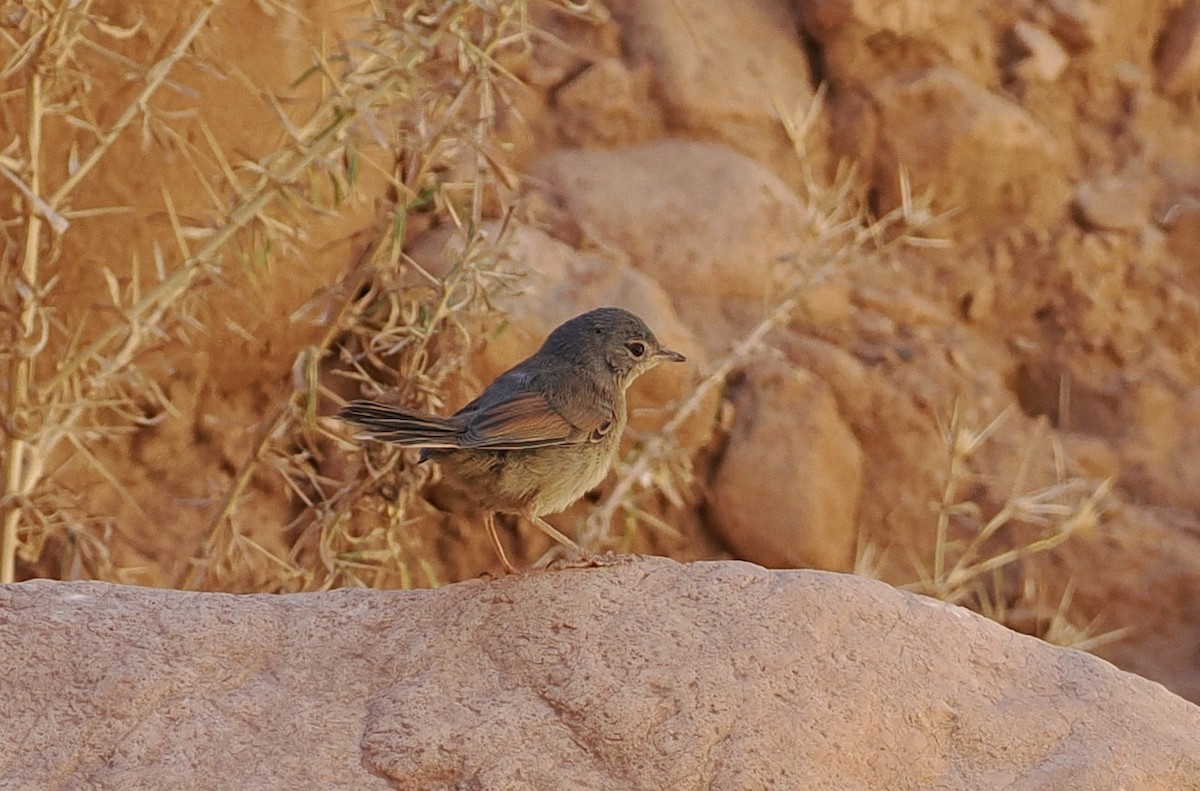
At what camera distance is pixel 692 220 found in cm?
707

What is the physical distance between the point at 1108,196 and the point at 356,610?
17.8ft

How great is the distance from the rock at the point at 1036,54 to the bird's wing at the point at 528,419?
451 centimetres

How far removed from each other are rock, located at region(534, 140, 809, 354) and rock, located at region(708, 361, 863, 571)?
1.09ft

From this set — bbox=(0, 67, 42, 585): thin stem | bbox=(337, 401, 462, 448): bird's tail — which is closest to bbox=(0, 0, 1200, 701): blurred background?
bbox=(0, 67, 42, 585): thin stem

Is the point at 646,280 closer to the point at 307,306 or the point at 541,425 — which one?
the point at 307,306

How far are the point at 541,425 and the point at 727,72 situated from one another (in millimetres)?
3936

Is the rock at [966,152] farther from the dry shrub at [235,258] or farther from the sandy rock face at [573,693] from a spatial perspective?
the sandy rock face at [573,693]

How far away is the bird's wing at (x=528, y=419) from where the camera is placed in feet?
12.7

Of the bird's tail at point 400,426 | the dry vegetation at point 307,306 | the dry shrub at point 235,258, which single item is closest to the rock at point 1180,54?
the dry vegetation at point 307,306

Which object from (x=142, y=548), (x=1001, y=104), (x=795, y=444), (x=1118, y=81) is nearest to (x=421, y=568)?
(x=142, y=548)

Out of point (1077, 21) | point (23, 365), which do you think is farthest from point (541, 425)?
point (1077, 21)

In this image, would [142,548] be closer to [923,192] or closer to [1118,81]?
[923,192]

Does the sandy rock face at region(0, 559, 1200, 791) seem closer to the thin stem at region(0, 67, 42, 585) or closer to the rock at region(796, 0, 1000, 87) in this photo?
the thin stem at region(0, 67, 42, 585)

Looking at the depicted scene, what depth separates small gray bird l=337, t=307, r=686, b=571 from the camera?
12.5 feet
